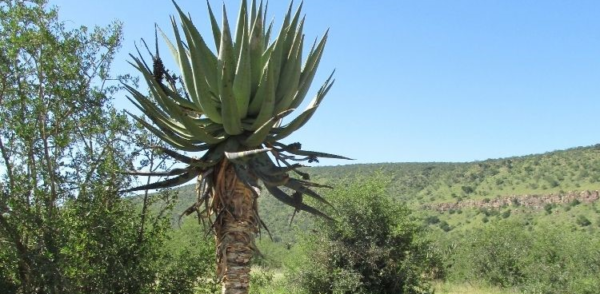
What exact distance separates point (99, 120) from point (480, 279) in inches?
1156

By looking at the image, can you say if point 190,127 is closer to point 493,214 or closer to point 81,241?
point 81,241

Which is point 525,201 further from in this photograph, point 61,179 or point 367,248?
point 61,179

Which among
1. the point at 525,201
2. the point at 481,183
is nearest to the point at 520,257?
the point at 525,201

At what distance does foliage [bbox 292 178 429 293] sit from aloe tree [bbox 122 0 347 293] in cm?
1449

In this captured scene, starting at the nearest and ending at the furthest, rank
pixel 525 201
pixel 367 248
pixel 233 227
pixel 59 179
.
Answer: pixel 233 227, pixel 59 179, pixel 367 248, pixel 525 201

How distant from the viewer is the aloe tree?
16.0 ft

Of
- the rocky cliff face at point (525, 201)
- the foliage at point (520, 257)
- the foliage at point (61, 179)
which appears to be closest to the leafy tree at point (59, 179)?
the foliage at point (61, 179)

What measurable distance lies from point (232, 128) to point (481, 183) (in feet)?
265

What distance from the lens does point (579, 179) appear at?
7050cm

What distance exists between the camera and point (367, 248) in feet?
64.3

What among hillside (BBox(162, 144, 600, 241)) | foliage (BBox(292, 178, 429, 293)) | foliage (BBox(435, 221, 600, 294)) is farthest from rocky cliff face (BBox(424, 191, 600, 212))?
foliage (BBox(292, 178, 429, 293))

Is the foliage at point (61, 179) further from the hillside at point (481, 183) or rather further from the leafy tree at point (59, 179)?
the hillside at point (481, 183)

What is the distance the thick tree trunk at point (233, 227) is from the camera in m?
4.87

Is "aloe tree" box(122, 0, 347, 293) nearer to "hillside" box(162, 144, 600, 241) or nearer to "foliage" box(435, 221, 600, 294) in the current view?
"foliage" box(435, 221, 600, 294)
